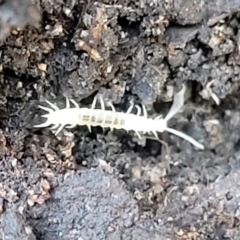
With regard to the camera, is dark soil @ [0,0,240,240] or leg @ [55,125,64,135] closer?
dark soil @ [0,0,240,240]

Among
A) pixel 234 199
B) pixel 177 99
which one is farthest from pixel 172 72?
pixel 234 199

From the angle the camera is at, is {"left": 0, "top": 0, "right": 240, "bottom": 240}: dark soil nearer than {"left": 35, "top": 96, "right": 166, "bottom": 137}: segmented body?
Yes

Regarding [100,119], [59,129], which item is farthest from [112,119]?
[59,129]

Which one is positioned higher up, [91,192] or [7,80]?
[7,80]

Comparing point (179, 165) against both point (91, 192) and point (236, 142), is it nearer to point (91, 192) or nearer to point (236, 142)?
point (236, 142)

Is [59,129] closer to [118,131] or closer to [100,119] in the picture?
[100,119]
